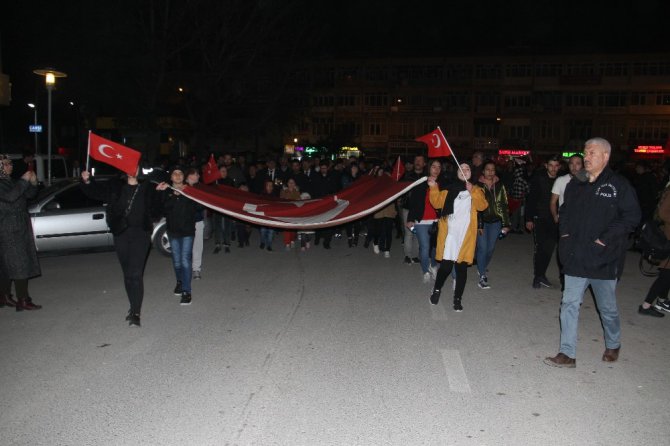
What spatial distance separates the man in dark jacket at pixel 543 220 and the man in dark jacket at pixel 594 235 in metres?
3.55

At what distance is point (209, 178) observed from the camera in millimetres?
11258

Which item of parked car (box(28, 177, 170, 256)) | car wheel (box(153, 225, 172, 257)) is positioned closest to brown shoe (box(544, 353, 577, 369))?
parked car (box(28, 177, 170, 256))

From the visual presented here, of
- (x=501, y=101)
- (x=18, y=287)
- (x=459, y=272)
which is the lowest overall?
(x=18, y=287)

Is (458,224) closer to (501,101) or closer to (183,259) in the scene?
(183,259)

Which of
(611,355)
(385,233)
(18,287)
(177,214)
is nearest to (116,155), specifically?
(177,214)

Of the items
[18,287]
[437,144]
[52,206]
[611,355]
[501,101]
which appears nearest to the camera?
[611,355]

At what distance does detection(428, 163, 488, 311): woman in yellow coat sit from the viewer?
24.4 feet

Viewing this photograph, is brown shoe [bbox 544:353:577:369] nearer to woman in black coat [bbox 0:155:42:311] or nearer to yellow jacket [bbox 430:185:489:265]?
yellow jacket [bbox 430:185:489:265]

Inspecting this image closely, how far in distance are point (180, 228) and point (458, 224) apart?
3.81 metres

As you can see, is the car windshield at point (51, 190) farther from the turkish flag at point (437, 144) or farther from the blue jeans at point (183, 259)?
the turkish flag at point (437, 144)

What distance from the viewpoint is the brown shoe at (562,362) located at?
18.1 feet

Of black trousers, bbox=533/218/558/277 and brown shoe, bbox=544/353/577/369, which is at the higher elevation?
black trousers, bbox=533/218/558/277

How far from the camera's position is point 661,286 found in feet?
24.5

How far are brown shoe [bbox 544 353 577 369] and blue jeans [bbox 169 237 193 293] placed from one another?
4.77 meters
